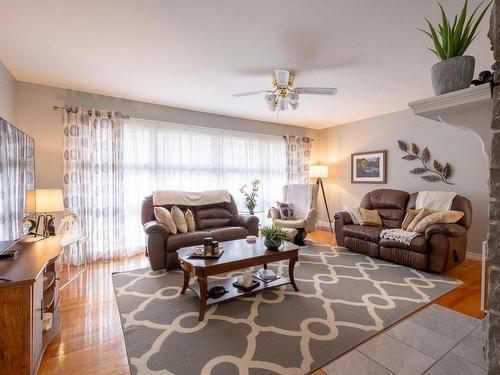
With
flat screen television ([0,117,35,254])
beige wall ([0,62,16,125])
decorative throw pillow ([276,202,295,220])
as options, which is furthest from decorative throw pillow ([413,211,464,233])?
beige wall ([0,62,16,125])

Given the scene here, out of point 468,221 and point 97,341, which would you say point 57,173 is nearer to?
point 97,341

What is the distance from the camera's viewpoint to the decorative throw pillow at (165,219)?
11.4 ft

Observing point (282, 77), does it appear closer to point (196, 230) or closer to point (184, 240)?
point (184, 240)

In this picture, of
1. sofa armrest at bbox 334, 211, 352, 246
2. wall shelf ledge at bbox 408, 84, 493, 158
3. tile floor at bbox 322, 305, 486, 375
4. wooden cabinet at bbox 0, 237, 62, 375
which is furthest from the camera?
sofa armrest at bbox 334, 211, 352, 246

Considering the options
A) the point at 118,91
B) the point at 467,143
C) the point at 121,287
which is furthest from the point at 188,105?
the point at 467,143

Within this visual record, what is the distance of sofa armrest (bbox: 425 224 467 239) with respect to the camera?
3.07 meters

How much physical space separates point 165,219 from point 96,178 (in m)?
1.30

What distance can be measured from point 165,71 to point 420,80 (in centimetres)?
322

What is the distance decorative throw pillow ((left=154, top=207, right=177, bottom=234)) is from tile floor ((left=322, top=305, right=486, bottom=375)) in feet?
8.23

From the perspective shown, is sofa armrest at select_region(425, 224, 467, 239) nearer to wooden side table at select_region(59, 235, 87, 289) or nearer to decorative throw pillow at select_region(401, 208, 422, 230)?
decorative throw pillow at select_region(401, 208, 422, 230)

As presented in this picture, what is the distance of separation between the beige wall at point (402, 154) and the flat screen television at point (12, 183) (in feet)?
15.6

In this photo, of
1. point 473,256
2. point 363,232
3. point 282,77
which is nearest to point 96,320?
point 282,77

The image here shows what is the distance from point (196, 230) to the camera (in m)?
3.94

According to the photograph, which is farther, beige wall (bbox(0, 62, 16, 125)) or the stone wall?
beige wall (bbox(0, 62, 16, 125))
